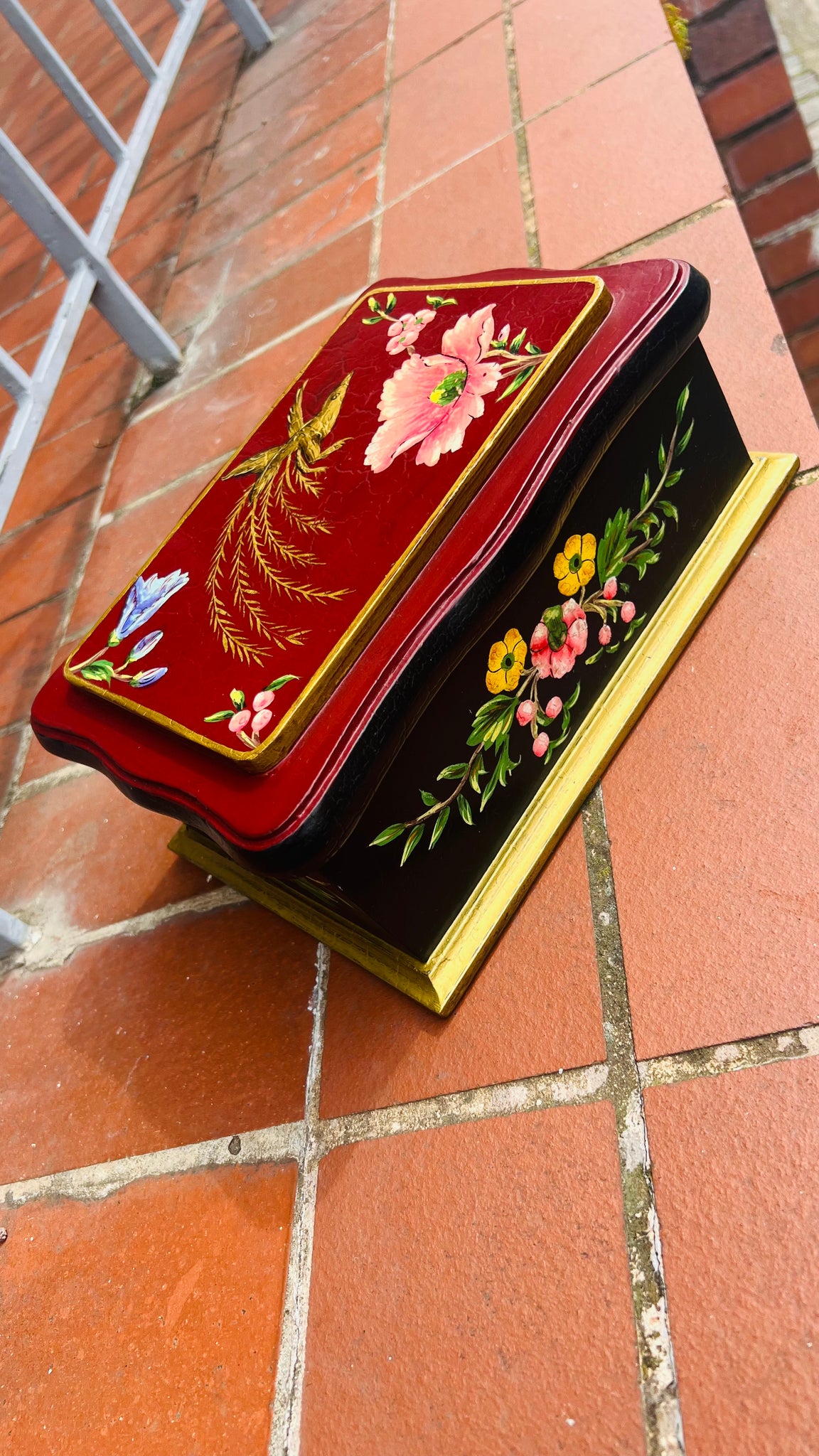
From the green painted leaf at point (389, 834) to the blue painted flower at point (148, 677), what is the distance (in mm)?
211

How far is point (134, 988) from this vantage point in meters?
0.99

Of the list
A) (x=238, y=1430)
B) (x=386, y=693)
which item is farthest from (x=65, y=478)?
(x=238, y=1430)

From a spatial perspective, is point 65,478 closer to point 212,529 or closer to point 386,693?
point 212,529

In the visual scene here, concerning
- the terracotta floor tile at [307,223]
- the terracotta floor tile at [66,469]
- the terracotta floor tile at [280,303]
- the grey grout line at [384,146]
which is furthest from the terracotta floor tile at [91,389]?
the grey grout line at [384,146]

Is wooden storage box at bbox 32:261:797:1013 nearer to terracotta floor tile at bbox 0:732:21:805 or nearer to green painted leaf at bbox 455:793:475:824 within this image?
green painted leaf at bbox 455:793:475:824

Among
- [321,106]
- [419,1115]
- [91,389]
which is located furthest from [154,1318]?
[321,106]

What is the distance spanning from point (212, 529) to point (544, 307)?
0.32 meters

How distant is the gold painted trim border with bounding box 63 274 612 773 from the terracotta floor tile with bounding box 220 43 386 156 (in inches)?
60.2

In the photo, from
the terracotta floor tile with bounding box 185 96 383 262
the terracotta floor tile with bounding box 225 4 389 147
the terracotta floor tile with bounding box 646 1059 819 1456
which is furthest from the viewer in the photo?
the terracotta floor tile with bounding box 225 4 389 147

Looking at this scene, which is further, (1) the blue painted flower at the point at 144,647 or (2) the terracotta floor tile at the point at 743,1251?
(1) the blue painted flower at the point at 144,647

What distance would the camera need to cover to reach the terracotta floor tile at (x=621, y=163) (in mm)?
1307

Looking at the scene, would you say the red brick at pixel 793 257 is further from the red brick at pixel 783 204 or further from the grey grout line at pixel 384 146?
the grey grout line at pixel 384 146

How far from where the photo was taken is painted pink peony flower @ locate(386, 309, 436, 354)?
2.81ft

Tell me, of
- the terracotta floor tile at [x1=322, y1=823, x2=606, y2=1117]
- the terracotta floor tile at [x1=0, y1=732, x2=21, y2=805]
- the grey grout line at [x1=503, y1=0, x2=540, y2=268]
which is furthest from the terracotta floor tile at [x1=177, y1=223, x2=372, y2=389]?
the terracotta floor tile at [x1=322, y1=823, x2=606, y2=1117]
